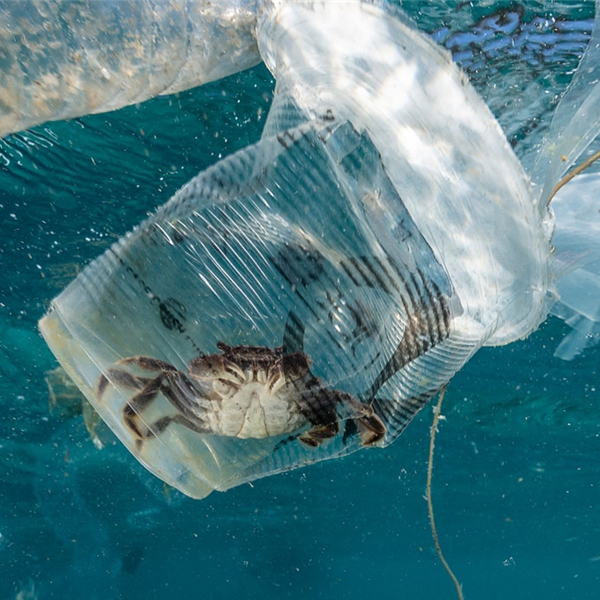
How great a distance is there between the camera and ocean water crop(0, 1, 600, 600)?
6.41m

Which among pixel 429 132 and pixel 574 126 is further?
pixel 574 126

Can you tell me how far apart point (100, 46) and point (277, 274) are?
236cm

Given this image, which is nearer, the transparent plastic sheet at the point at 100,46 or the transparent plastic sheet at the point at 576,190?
the transparent plastic sheet at the point at 100,46

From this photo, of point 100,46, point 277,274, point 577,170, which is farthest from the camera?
point 100,46

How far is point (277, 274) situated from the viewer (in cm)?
227

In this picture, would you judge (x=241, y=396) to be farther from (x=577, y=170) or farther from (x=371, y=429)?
(x=577, y=170)

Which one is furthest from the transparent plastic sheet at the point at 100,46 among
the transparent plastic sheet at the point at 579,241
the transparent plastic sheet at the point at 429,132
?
the transparent plastic sheet at the point at 579,241

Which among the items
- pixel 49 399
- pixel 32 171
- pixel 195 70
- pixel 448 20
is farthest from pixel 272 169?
pixel 49 399

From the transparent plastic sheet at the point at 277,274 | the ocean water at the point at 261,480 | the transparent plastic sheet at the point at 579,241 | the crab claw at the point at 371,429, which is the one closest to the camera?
the transparent plastic sheet at the point at 277,274

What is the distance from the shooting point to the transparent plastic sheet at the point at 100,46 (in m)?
3.38

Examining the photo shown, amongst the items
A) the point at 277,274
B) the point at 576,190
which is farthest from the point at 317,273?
the point at 576,190

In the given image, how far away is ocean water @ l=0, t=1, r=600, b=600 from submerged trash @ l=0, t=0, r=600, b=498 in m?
3.24

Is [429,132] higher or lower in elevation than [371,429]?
higher

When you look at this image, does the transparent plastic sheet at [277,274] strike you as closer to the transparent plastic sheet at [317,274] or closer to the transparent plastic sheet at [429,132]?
the transparent plastic sheet at [317,274]
